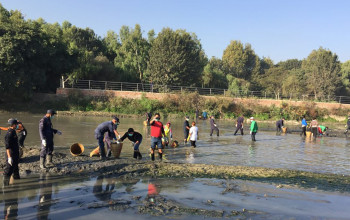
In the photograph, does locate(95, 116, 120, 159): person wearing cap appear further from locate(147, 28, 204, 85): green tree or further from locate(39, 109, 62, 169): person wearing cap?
Answer: locate(147, 28, 204, 85): green tree

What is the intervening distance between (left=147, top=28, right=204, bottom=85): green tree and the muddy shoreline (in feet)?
135

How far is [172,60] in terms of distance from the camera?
5191 cm

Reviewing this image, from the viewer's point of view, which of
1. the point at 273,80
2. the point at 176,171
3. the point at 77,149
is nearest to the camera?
the point at 176,171

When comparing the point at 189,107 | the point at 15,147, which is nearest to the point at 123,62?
the point at 189,107

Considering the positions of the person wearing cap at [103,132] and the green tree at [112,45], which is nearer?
the person wearing cap at [103,132]

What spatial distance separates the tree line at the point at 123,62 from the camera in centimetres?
3527

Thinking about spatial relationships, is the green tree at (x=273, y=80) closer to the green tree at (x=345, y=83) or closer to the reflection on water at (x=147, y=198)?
the green tree at (x=345, y=83)

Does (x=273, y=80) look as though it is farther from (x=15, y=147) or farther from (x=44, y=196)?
(x=44, y=196)

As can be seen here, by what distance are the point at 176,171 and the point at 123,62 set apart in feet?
155

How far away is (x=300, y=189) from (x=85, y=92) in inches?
1443

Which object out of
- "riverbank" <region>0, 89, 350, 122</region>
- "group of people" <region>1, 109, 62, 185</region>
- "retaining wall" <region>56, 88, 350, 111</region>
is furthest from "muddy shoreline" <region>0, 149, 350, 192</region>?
"retaining wall" <region>56, 88, 350, 111</region>

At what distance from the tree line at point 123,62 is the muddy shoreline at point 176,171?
2756 cm

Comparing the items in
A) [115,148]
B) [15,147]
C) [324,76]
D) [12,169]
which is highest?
[324,76]

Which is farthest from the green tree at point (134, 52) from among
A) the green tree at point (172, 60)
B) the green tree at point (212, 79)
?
the green tree at point (212, 79)
